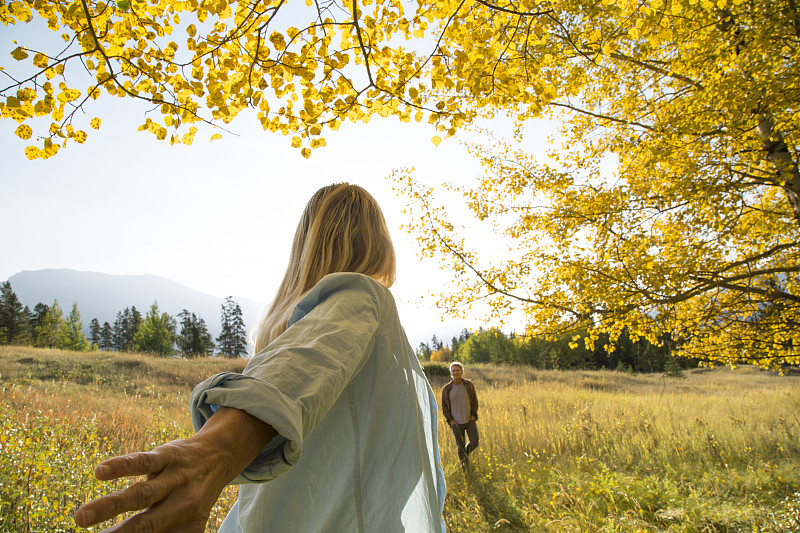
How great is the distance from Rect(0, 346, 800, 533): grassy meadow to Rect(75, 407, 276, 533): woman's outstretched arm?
3411mm

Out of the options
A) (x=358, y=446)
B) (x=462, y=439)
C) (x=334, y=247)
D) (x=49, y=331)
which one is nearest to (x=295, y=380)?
(x=358, y=446)

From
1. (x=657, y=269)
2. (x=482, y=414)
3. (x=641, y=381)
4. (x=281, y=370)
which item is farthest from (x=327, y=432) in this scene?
(x=641, y=381)

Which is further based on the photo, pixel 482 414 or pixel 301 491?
pixel 482 414

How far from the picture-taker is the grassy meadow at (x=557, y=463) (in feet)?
11.1

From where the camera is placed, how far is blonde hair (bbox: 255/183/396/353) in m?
1.12

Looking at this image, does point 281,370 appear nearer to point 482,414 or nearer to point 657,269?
point 657,269

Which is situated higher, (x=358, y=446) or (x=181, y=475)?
(x=181, y=475)

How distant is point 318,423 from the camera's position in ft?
2.21

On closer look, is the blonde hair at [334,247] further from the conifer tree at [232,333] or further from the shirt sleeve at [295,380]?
the conifer tree at [232,333]

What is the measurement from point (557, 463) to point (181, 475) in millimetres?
6441

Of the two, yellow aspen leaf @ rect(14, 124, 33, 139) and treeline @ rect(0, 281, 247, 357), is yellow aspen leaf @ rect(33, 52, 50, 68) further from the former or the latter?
treeline @ rect(0, 281, 247, 357)

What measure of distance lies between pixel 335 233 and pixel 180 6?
1.60 meters

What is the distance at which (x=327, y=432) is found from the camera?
0.95m

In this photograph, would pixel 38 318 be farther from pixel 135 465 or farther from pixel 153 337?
pixel 135 465
